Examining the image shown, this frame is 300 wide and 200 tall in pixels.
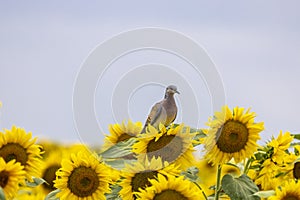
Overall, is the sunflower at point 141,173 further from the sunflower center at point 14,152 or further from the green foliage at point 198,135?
the sunflower center at point 14,152

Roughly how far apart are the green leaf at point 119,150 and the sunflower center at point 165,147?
0.20 ft

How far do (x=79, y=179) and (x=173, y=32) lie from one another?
20.1 inches

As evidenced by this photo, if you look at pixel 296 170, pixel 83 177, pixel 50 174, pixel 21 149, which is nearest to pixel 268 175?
pixel 296 170

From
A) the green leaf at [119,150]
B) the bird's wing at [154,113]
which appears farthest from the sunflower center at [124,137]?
the bird's wing at [154,113]

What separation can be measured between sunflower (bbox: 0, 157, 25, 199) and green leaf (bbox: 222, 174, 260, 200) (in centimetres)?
57

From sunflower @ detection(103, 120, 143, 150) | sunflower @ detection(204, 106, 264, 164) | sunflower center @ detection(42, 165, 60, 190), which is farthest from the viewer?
Answer: sunflower center @ detection(42, 165, 60, 190)

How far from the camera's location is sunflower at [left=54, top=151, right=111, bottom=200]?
1.80 metres

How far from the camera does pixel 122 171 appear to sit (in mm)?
1697

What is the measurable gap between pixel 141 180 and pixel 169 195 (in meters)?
0.14

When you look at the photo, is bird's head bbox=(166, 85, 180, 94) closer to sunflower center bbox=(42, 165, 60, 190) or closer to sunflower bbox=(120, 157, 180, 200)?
sunflower bbox=(120, 157, 180, 200)

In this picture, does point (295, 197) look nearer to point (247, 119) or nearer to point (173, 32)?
point (247, 119)

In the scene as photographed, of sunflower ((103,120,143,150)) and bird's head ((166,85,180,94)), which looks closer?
bird's head ((166,85,180,94))

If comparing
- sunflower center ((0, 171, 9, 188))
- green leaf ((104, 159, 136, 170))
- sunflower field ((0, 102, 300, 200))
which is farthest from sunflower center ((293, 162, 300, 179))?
sunflower center ((0, 171, 9, 188))

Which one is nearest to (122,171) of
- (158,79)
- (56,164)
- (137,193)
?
(137,193)
